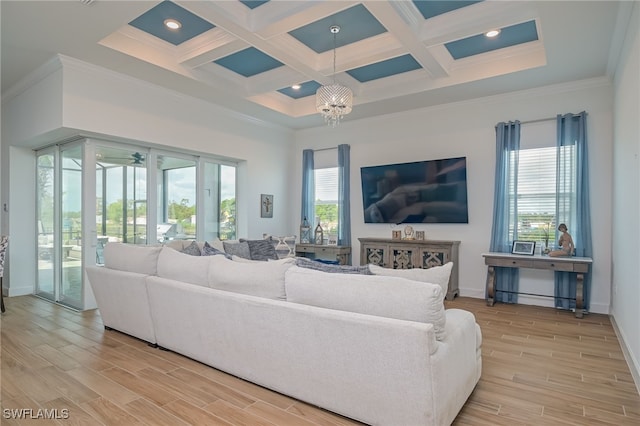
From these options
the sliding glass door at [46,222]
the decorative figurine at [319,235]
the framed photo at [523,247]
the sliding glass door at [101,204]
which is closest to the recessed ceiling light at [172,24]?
the sliding glass door at [101,204]

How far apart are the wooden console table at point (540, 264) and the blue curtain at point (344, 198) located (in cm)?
250

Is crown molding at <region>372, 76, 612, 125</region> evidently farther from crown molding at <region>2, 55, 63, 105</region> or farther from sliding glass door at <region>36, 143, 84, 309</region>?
sliding glass door at <region>36, 143, 84, 309</region>

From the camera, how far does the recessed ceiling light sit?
404 centimetres

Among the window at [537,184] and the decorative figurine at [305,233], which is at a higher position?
the window at [537,184]

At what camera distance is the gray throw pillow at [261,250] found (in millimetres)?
5246

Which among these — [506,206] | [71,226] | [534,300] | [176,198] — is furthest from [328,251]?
[71,226]

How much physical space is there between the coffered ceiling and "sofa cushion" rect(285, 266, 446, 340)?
250 centimetres

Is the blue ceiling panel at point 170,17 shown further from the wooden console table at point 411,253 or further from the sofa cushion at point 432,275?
the wooden console table at point 411,253

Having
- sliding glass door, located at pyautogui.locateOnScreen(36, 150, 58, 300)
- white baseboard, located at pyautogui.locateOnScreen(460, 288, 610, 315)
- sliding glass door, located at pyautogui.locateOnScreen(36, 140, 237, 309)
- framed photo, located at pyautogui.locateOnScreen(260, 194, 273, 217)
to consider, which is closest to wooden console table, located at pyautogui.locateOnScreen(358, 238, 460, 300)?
white baseboard, located at pyautogui.locateOnScreen(460, 288, 610, 315)

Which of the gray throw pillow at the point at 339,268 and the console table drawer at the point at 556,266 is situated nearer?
the gray throw pillow at the point at 339,268

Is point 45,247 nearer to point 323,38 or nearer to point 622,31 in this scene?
point 323,38

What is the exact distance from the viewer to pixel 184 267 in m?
3.22

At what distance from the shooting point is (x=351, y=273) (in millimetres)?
2430

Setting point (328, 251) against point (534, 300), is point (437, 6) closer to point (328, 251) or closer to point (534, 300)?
point (534, 300)
